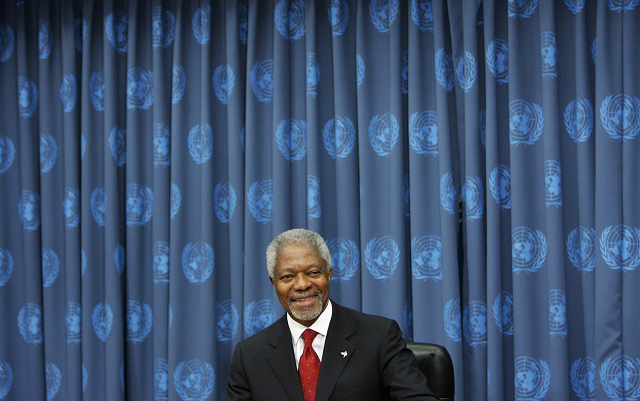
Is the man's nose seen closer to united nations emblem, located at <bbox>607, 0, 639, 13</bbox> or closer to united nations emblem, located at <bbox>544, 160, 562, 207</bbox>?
united nations emblem, located at <bbox>544, 160, 562, 207</bbox>

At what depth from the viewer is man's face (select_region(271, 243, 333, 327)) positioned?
166 cm

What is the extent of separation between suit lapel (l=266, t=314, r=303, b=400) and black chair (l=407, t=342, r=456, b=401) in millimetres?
474

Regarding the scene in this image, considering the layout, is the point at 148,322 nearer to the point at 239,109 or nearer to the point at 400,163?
the point at 239,109

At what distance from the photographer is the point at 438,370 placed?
5.82 ft

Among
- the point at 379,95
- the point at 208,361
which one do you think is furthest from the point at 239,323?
the point at 379,95

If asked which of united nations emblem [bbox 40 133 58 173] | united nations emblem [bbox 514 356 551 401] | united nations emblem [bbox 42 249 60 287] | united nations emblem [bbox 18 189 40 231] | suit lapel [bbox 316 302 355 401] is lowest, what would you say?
united nations emblem [bbox 514 356 551 401]

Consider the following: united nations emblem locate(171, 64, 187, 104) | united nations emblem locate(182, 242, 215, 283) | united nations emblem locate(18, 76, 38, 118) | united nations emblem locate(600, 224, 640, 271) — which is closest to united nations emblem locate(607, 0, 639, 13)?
united nations emblem locate(600, 224, 640, 271)

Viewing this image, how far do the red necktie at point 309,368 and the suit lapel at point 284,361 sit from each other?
3cm

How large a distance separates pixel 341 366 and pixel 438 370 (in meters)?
0.38

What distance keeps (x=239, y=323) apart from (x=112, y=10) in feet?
5.64

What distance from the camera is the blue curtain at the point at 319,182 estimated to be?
85.4 inches

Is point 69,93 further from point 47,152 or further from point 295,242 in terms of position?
point 295,242

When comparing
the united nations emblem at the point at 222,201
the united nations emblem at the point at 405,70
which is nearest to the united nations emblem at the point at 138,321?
the united nations emblem at the point at 222,201

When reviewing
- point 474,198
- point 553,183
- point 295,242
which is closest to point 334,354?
point 295,242
